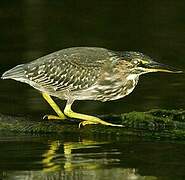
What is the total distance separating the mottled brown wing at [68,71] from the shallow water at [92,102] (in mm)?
881

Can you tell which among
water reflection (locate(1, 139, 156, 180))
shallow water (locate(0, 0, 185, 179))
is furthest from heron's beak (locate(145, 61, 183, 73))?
water reflection (locate(1, 139, 156, 180))

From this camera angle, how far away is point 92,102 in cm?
1503

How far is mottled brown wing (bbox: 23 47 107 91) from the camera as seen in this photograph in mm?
12117

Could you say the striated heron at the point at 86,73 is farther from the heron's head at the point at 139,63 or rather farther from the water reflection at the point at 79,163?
the water reflection at the point at 79,163

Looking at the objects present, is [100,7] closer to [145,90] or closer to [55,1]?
[55,1]

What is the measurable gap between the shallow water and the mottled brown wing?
0.88 meters

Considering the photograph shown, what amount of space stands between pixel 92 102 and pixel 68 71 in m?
2.87

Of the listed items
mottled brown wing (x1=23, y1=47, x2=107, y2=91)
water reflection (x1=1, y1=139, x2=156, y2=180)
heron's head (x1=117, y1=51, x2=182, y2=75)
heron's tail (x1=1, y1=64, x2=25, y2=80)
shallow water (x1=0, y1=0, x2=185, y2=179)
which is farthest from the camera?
heron's tail (x1=1, y1=64, x2=25, y2=80)

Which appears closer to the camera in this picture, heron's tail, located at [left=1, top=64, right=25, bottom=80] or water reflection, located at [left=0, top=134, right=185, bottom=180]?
water reflection, located at [left=0, top=134, right=185, bottom=180]

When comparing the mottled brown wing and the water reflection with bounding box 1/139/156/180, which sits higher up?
the mottled brown wing

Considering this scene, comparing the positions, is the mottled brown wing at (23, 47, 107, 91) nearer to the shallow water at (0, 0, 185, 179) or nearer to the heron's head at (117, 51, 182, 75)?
the heron's head at (117, 51, 182, 75)

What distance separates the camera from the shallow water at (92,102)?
10531 mm

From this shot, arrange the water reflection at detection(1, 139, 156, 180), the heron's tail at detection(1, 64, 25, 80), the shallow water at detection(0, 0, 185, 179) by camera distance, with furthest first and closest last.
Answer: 1. the heron's tail at detection(1, 64, 25, 80)
2. the shallow water at detection(0, 0, 185, 179)
3. the water reflection at detection(1, 139, 156, 180)

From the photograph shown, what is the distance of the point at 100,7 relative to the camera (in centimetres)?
2558
